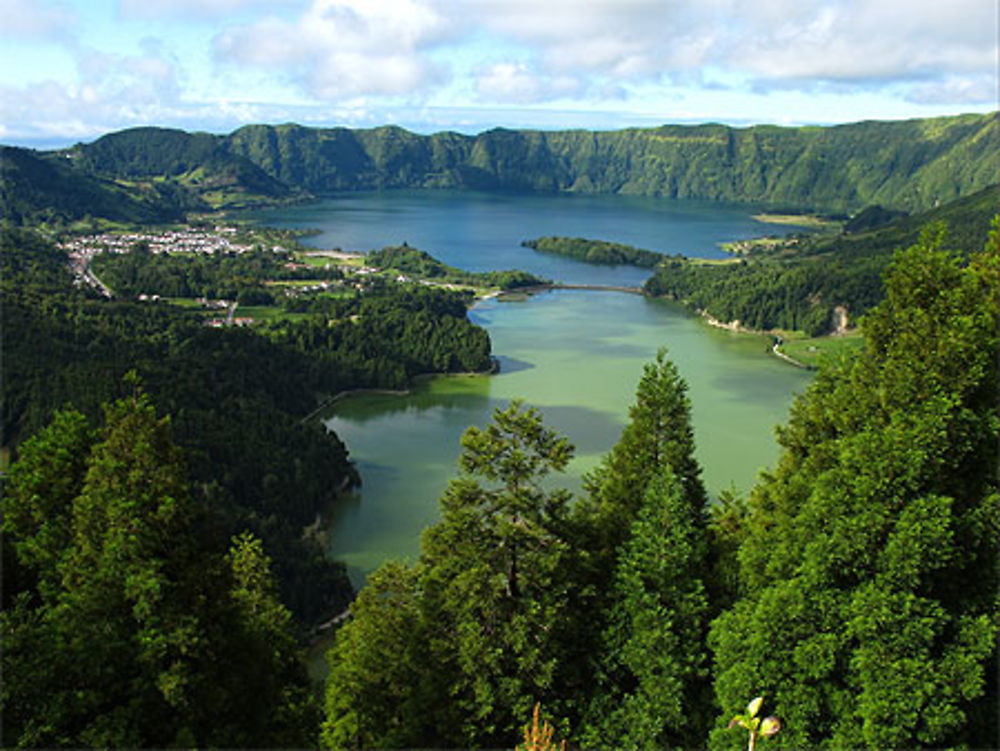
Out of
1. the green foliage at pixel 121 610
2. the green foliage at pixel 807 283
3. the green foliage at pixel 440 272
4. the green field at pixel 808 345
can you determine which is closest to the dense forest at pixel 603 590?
the green foliage at pixel 121 610

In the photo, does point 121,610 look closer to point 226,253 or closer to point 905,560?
point 905,560

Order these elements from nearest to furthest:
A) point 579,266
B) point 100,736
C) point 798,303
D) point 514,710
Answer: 1. point 100,736
2. point 514,710
3. point 798,303
4. point 579,266

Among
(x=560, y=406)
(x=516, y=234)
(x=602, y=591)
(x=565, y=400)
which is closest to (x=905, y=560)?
(x=602, y=591)

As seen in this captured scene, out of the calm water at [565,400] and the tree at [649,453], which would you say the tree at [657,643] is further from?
the calm water at [565,400]

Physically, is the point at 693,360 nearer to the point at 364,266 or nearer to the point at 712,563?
the point at 712,563

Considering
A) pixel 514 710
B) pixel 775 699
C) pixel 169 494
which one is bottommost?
pixel 514 710

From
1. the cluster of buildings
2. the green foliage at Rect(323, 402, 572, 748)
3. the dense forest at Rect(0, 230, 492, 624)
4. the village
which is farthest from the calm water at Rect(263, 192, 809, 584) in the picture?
the cluster of buildings

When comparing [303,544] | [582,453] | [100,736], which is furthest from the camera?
[582,453]

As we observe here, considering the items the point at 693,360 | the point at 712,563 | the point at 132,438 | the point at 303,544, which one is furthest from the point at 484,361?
the point at 132,438

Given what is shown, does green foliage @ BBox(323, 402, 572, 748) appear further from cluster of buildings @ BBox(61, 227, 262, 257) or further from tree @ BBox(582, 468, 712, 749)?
cluster of buildings @ BBox(61, 227, 262, 257)

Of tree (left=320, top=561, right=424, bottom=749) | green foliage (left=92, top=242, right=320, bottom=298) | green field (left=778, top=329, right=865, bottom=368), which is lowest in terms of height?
green field (left=778, top=329, right=865, bottom=368)
